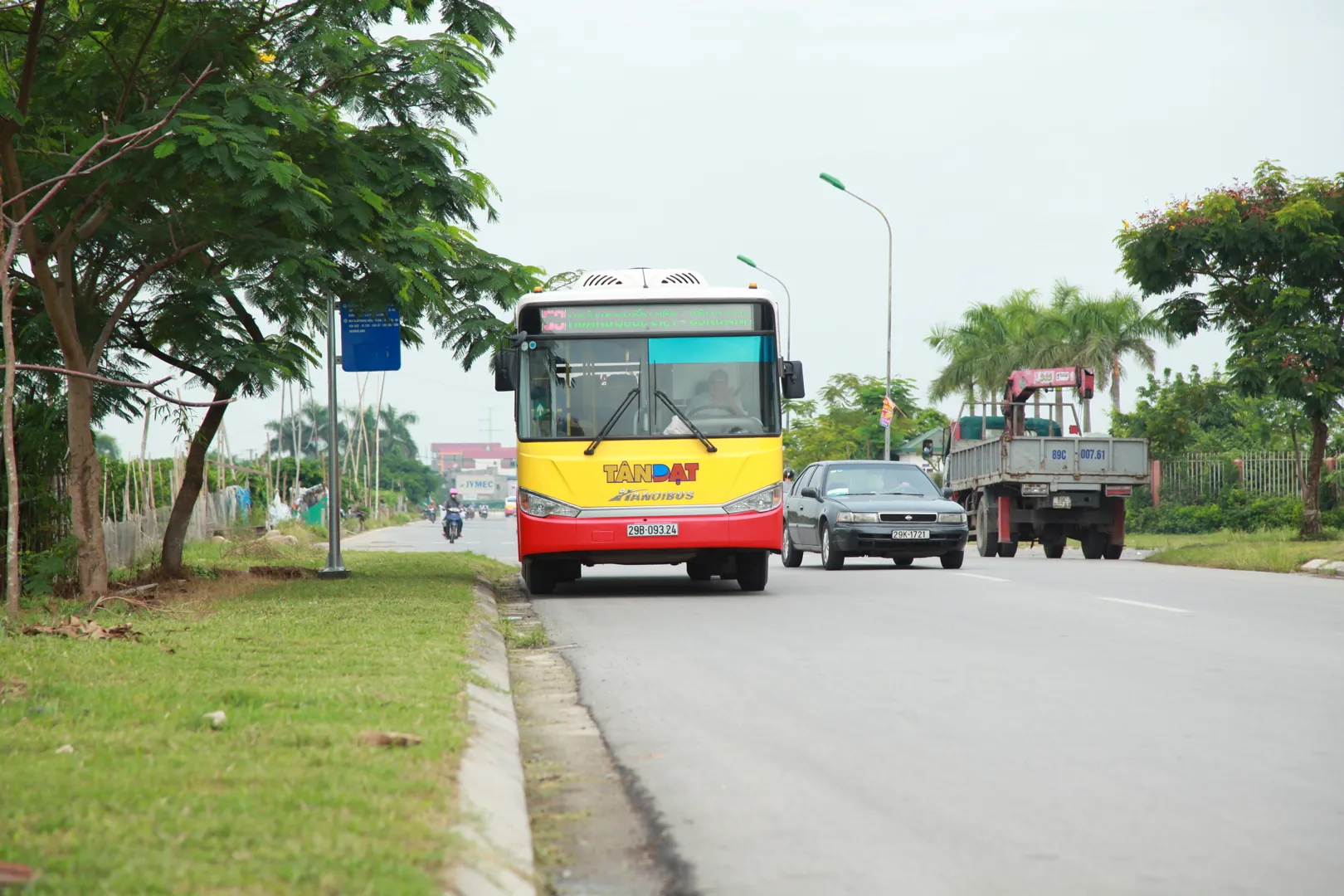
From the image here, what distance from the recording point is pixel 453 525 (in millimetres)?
42406

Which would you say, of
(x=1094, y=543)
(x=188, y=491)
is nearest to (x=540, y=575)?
(x=188, y=491)

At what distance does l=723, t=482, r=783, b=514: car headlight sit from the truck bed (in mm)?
11212

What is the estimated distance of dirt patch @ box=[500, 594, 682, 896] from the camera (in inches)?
188

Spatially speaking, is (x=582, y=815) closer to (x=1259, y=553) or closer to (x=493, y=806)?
(x=493, y=806)

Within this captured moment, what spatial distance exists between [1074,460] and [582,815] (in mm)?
21598

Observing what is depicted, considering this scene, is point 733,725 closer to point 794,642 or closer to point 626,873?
point 626,873

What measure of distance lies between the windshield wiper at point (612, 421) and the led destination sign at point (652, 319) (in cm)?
65

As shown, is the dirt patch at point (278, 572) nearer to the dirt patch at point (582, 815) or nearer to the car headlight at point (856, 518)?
the car headlight at point (856, 518)

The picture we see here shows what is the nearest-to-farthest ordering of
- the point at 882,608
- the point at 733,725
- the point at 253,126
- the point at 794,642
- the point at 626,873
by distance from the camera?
the point at 626,873 → the point at 733,725 → the point at 794,642 → the point at 253,126 → the point at 882,608

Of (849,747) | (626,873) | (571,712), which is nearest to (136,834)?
(626,873)

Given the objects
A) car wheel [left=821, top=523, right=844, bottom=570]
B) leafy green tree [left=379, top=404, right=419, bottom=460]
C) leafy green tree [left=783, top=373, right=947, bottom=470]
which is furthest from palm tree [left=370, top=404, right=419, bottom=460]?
car wheel [left=821, top=523, right=844, bottom=570]

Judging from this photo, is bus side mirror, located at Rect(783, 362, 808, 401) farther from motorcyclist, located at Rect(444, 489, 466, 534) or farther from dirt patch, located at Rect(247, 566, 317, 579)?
motorcyclist, located at Rect(444, 489, 466, 534)

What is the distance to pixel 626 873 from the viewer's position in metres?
4.85

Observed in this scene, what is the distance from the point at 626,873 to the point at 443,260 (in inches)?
424
